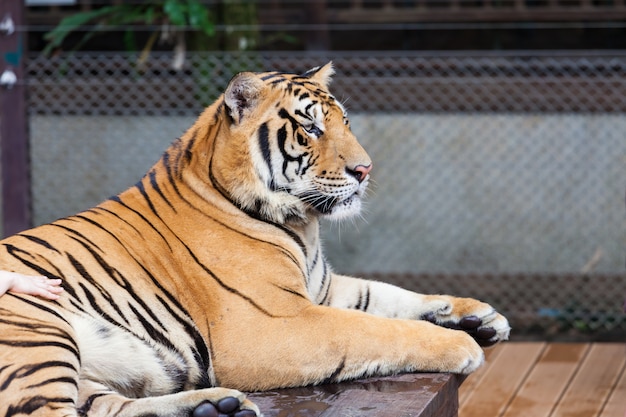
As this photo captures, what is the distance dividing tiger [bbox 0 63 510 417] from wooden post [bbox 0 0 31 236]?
2.89m

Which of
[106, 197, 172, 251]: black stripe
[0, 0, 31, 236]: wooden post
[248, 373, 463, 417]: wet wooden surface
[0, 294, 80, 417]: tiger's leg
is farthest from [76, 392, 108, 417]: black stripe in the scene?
[0, 0, 31, 236]: wooden post

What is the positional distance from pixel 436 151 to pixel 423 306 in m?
3.24

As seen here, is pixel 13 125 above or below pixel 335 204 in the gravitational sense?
below

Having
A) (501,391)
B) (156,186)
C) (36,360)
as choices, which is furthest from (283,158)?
(501,391)

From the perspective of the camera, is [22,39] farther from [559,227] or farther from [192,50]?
[559,227]

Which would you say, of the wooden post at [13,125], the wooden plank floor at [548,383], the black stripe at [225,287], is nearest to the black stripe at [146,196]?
the black stripe at [225,287]

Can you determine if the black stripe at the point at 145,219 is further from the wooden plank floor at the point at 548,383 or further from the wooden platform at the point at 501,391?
the wooden plank floor at the point at 548,383

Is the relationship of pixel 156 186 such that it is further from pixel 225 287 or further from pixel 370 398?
pixel 370 398

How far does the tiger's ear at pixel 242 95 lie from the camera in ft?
9.58

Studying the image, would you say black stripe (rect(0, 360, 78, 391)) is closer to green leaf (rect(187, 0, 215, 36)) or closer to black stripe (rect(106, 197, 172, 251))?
black stripe (rect(106, 197, 172, 251))

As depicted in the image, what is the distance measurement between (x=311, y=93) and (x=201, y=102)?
347 centimetres

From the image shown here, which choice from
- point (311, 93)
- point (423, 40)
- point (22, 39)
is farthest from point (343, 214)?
point (423, 40)

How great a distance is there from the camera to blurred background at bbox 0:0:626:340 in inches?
241

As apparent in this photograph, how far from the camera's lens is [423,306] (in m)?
3.20
